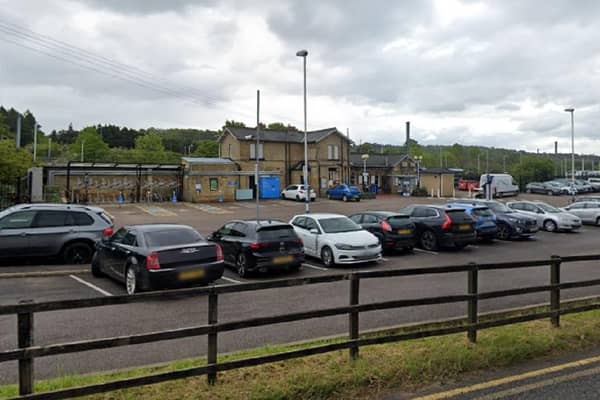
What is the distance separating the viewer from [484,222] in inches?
753

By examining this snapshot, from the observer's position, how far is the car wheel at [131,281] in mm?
9584

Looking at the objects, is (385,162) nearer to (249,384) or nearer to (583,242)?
(583,242)

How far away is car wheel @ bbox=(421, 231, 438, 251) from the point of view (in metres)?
17.0

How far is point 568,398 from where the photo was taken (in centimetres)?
419

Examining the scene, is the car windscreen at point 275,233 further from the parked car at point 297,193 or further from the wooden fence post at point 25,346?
the parked car at point 297,193

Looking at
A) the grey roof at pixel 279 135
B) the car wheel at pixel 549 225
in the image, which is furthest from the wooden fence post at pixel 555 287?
the grey roof at pixel 279 135

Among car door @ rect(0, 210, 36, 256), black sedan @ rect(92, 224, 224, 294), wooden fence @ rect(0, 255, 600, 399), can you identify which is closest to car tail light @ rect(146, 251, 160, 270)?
black sedan @ rect(92, 224, 224, 294)

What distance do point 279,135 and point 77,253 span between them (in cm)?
4115

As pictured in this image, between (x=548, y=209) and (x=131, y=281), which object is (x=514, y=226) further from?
(x=131, y=281)

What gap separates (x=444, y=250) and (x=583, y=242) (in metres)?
6.98

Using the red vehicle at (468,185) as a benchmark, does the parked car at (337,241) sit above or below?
below

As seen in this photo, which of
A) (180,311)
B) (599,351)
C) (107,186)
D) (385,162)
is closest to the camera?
(599,351)

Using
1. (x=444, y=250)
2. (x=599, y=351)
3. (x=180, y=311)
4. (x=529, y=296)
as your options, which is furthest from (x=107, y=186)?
(x=599, y=351)

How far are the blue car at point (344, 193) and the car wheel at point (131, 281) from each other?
36995 millimetres
